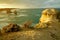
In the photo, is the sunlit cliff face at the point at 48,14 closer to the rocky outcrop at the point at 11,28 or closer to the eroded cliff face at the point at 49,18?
the eroded cliff face at the point at 49,18

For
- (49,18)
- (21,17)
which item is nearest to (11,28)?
(21,17)

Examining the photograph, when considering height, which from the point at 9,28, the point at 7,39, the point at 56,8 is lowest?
the point at 7,39

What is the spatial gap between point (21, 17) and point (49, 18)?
0.66m

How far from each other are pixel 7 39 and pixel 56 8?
133 cm

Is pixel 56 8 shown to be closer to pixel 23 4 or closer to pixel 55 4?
pixel 55 4


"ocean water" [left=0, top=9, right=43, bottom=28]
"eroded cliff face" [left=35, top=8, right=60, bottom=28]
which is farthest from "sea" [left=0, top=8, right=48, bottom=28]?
"eroded cliff face" [left=35, top=8, right=60, bottom=28]

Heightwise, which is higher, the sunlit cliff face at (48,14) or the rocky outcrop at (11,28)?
the sunlit cliff face at (48,14)

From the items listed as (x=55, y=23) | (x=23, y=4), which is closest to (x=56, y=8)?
(x=55, y=23)

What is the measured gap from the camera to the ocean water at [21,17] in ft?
10.4

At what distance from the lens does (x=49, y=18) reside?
11.2ft

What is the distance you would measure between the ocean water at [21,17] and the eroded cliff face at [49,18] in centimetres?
12

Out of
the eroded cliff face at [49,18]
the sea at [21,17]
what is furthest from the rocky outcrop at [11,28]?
the eroded cliff face at [49,18]

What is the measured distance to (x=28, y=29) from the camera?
10.6 feet

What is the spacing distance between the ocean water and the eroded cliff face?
0.38ft
